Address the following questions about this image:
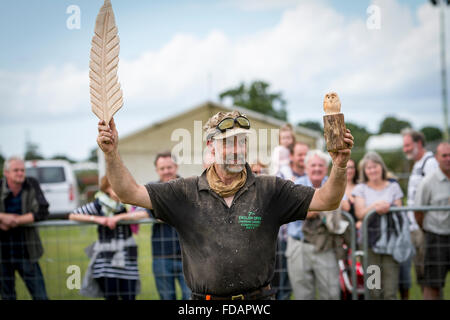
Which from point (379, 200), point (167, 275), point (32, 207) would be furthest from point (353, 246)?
point (32, 207)

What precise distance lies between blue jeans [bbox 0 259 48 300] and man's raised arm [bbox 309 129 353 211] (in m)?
3.80

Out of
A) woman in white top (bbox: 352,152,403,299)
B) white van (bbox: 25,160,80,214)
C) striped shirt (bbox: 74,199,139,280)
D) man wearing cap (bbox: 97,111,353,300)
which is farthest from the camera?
white van (bbox: 25,160,80,214)

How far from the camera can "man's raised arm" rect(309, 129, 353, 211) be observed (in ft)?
8.17

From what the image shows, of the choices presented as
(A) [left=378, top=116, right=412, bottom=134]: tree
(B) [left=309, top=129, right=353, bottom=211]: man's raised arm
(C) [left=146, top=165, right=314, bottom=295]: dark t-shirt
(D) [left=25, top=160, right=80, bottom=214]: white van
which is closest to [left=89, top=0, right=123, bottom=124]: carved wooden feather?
(C) [left=146, top=165, right=314, bottom=295]: dark t-shirt

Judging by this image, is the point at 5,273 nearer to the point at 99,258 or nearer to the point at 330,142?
the point at 99,258

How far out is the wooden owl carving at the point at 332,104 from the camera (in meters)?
2.47

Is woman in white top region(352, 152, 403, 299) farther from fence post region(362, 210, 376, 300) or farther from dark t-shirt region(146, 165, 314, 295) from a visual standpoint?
dark t-shirt region(146, 165, 314, 295)

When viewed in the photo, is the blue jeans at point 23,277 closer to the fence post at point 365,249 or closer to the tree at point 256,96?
the fence post at point 365,249

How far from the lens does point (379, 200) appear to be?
5141 mm

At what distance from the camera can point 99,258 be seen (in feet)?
15.7

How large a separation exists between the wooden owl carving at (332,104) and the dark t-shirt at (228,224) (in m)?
0.61

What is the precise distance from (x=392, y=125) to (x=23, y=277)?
1320 inches

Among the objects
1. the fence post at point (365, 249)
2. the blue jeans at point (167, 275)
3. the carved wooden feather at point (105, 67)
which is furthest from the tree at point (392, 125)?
the carved wooden feather at point (105, 67)
